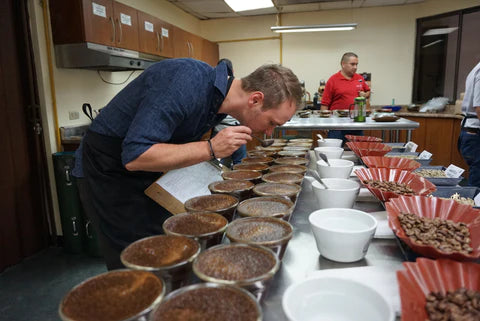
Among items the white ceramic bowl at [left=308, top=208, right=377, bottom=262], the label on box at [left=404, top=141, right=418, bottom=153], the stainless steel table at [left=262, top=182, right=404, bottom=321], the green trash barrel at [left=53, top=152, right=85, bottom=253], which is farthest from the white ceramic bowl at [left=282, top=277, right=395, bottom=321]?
the green trash barrel at [left=53, top=152, right=85, bottom=253]

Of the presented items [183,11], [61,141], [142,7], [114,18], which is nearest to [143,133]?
[61,141]

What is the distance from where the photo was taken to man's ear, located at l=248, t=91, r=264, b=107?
139cm

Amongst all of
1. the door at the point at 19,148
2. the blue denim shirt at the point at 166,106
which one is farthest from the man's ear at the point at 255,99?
the door at the point at 19,148

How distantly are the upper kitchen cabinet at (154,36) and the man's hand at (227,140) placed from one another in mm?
3297

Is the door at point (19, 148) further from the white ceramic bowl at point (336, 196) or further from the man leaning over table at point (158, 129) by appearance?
the white ceramic bowl at point (336, 196)

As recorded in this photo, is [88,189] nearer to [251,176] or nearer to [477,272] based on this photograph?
[251,176]

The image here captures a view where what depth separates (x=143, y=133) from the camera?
1.12m

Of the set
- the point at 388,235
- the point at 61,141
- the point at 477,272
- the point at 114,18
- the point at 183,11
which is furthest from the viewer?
the point at 183,11

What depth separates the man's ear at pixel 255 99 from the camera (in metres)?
1.39

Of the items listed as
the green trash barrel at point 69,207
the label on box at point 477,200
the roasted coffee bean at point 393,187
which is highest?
the roasted coffee bean at point 393,187

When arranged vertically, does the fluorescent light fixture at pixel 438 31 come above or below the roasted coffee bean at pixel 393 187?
above

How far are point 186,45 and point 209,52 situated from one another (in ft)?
4.24

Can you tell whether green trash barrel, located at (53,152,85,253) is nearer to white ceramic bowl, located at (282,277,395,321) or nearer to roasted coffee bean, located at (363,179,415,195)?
roasted coffee bean, located at (363,179,415,195)

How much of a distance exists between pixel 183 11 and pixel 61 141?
427cm
